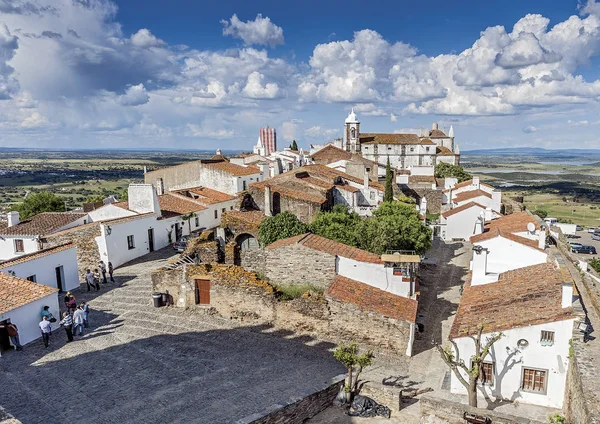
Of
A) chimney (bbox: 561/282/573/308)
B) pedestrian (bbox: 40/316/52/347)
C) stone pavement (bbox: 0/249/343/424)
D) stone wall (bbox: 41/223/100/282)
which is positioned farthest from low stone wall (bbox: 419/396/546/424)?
stone wall (bbox: 41/223/100/282)

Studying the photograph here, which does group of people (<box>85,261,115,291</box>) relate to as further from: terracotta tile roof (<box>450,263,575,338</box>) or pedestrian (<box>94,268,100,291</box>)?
terracotta tile roof (<box>450,263,575,338</box>)

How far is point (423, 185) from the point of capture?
56906 mm

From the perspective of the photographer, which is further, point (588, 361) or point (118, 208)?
point (118, 208)

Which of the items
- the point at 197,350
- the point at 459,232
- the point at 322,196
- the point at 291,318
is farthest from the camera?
the point at 459,232

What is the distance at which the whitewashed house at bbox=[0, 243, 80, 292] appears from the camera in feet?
71.5

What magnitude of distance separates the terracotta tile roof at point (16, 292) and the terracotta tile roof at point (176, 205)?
15822mm

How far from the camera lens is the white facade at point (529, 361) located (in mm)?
13930

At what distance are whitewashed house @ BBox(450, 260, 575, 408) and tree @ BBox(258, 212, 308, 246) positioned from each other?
40.1 ft

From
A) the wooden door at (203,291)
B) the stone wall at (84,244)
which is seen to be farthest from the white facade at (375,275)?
the stone wall at (84,244)

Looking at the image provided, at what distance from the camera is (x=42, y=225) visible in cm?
3195

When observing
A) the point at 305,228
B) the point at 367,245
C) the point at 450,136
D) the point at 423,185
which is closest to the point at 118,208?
the point at 305,228

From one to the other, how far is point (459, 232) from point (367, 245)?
16.3 meters

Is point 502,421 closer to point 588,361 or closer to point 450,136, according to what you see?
point 588,361

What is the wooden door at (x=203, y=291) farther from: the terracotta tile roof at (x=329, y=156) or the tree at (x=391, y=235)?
the terracotta tile roof at (x=329, y=156)
